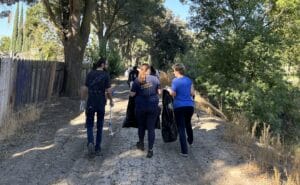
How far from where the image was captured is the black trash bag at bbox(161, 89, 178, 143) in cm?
984

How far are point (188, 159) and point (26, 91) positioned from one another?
25.0 feet

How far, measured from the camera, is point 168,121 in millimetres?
9867

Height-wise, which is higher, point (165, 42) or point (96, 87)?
point (165, 42)

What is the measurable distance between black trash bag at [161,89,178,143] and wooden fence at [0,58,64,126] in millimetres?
4724

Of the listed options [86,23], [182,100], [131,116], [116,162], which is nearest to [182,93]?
[182,100]

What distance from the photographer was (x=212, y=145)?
34.6 ft

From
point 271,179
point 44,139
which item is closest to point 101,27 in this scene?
point 44,139

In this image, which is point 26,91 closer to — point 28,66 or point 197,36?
point 28,66

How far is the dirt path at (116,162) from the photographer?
7.88 metres

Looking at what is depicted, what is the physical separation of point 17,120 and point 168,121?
491 cm

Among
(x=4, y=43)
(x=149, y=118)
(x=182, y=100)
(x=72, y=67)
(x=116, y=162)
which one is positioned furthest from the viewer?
(x=4, y=43)

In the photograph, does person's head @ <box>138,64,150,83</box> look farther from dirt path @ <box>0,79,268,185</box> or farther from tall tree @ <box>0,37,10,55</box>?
tall tree @ <box>0,37,10,55</box>

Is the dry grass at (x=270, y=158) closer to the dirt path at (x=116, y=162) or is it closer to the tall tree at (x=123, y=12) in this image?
the dirt path at (x=116, y=162)

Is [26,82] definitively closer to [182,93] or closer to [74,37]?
[74,37]
